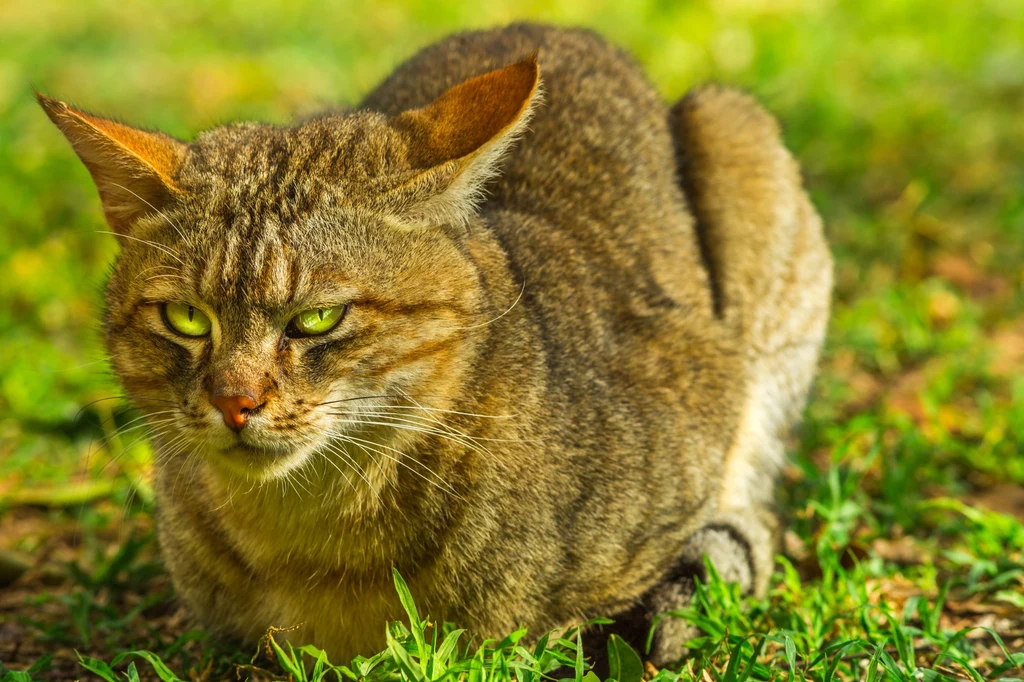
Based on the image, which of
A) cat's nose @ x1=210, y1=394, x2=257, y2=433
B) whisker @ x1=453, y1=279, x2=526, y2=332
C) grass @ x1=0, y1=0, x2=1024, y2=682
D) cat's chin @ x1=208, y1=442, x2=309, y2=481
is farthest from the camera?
grass @ x1=0, y1=0, x2=1024, y2=682

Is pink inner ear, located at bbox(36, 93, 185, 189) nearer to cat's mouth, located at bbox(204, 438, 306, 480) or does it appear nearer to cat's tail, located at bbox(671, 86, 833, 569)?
cat's mouth, located at bbox(204, 438, 306, 480)

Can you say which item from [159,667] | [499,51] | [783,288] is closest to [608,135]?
[499,51]

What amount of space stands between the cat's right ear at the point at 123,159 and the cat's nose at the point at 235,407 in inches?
22.3

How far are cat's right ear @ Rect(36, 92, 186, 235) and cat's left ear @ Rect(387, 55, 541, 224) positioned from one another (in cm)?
56

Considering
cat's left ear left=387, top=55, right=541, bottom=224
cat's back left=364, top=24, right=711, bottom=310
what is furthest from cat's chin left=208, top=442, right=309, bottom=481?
cat's back left=364, top=24, right=711, bottom=310

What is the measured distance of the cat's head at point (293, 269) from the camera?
7.93ft

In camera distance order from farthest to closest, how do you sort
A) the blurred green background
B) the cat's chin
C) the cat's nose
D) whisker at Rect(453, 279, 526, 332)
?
1. the blurred green background
2. whisker at Rect(453, 279, 526, 332)
3. the cat's chin
4. the cat's nose

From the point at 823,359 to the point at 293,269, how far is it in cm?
272

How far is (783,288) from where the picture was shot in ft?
13.3

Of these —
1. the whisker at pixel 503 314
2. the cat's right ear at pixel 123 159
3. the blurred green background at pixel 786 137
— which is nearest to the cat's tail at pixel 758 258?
the blurred green background at pixel 786 137

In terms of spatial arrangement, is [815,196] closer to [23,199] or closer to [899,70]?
[899,70]

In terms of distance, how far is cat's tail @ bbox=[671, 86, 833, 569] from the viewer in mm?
3877

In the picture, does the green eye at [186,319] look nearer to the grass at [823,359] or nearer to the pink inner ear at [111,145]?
the pink inner ear at [111,145]

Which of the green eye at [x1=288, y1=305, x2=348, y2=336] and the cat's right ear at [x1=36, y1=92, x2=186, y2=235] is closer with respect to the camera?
the green eye at [x1=288, y1=305, x2=348, y2=336]
